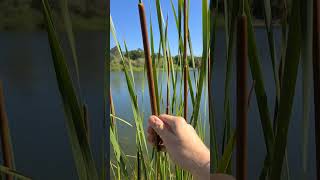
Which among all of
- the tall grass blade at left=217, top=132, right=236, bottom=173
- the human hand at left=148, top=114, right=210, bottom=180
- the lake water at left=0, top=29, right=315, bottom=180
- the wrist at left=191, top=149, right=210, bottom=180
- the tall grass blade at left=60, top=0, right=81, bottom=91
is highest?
the tall grass blade at left=60, top=0, right=81, bottom=91

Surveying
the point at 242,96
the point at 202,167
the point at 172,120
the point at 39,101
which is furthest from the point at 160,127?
the point at 242,96

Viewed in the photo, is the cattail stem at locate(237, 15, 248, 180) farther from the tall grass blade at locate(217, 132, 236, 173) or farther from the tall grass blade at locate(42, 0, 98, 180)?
the tall grass blade at locate(42, 0, 98, 180)

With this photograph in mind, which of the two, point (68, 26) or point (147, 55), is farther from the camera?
point (147, 55)

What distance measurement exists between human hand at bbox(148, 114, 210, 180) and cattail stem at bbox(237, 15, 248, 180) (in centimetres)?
40

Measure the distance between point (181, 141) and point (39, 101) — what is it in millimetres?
389

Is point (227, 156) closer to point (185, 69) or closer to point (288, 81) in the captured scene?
point (288, 81)

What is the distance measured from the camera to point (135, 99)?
927 mm

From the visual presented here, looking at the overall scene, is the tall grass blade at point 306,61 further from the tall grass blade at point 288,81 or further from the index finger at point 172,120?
the index finger at point 172,120

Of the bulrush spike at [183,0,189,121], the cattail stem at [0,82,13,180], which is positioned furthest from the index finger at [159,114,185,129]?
the cattail stem at [0,82,13,180]

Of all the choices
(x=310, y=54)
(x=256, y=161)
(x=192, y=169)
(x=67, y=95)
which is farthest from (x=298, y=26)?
(x=192, y=169)

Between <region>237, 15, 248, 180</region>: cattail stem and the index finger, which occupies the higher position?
<region>237, 15, 248, 180</region>: cattail stem

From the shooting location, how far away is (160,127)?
33.5 inches

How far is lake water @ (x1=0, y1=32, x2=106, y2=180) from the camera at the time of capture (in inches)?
20.4

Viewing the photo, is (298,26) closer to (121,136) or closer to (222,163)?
(222,163)
